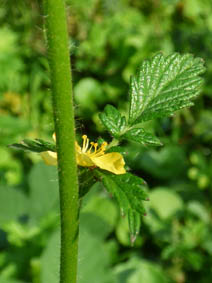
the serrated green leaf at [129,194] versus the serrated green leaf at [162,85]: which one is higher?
the serrated green leaf at [162,85]

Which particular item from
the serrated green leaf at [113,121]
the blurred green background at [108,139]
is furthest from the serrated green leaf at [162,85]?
the blurred green background at [108,139]

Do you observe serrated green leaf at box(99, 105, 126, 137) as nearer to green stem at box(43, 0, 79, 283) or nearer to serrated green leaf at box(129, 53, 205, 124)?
serrated green leaf at box(129, 53, 205, 124)

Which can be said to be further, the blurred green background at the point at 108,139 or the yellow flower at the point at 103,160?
the blurred green background at the point at 108,139

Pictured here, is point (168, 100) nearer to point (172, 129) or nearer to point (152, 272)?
point (152, 272)

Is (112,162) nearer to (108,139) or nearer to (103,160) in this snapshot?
(103,160)

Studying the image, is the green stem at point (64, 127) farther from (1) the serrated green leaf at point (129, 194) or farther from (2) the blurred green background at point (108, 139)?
(2) the blurred green background at point (108, 139)

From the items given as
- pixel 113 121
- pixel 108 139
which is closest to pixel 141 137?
pixel 113 121

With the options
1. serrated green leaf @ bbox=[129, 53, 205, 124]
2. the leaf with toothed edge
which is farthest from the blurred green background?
the leaf with toothed edge

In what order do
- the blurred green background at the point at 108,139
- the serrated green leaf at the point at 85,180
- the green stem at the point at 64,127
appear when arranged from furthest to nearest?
1. the blurred green background at the point at 108,139
2. the serrated green leaf at the point at 85,180
3. the green stem at the point at 64,127
